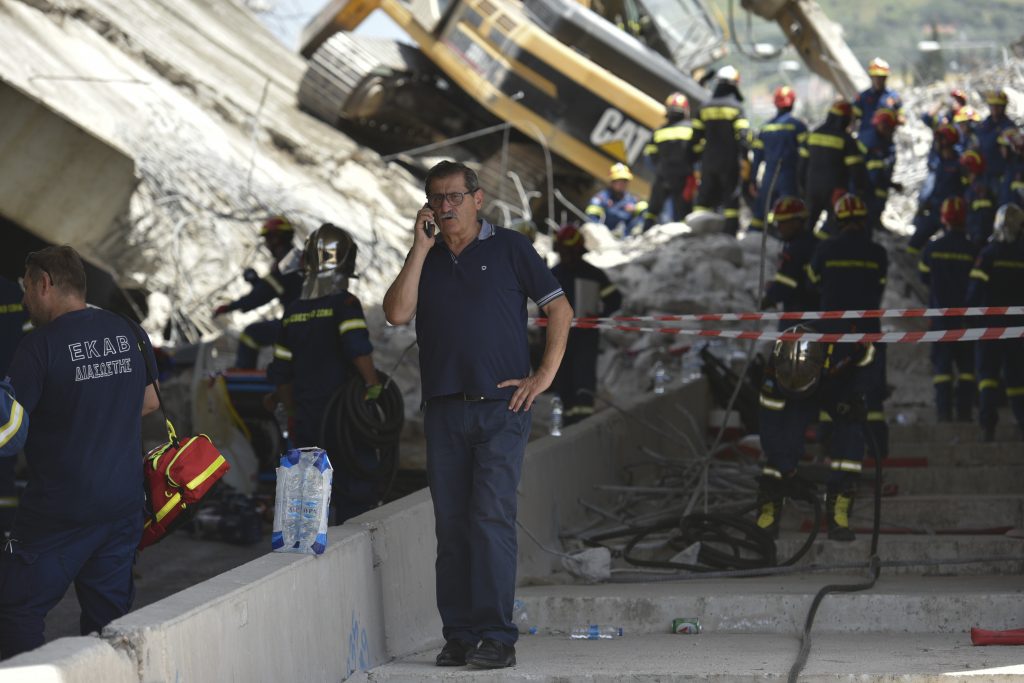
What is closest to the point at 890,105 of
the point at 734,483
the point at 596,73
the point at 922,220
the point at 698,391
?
the point at 922,220

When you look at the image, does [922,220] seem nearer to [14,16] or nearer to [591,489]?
[591,489]

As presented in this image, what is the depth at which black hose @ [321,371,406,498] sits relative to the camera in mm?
7668

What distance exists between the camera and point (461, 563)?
5.39 m

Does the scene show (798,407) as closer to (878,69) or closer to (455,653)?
(455,653)

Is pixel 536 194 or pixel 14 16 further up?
pixel 14 16

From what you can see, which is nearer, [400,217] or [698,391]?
[698,391]

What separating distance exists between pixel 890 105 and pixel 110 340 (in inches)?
522

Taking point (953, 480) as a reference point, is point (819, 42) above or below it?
above

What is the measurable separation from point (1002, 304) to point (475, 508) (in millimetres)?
6533

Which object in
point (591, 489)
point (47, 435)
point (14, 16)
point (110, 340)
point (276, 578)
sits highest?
point (14, 16)

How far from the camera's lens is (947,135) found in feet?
51.6

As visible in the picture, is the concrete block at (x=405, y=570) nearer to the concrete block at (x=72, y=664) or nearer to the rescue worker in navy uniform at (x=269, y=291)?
the concrete block at (x=72, y=664)

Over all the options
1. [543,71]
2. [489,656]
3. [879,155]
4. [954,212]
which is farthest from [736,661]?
[543,71]

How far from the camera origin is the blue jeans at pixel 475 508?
5242 millimetres
